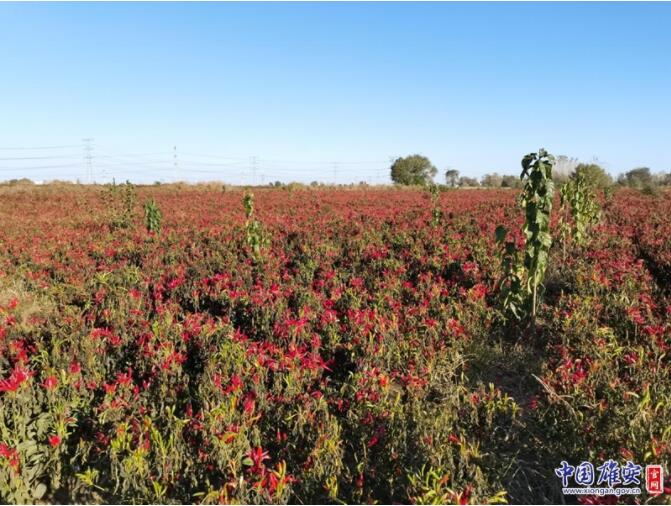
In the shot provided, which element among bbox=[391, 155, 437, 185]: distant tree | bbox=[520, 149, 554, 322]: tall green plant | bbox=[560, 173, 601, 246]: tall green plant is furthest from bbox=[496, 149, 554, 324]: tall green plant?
bbox=[391, 155, 437, 185]: distant tree

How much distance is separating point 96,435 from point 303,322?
2059mm

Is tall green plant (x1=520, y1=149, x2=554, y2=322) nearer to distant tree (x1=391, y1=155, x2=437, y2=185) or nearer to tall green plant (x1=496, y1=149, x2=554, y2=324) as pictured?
tall green plant (x1=496, y1=149, x2=554, y2=324)

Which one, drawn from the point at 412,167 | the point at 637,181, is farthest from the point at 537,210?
the point at 412,167

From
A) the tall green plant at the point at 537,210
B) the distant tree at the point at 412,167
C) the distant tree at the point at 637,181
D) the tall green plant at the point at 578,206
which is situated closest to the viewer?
the tall green plant at the point at 537,210

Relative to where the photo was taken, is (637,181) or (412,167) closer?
(637,181)

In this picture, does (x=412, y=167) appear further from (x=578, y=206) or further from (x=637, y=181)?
(x=578, y=206)

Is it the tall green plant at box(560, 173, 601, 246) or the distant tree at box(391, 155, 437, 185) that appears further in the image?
the distant tree at box(391, 155, 437, 185)

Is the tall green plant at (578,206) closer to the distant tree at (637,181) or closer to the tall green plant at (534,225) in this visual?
the tall green plant at (534,225)

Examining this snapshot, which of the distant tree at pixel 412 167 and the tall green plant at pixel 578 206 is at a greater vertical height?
the distant tree at pixel 412 167

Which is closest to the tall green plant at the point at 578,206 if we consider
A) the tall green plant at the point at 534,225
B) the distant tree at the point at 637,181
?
the tall green plant at the point at 534,225

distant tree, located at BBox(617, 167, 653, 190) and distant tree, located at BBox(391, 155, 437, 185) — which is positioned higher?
distant tree, located at BBox(391, 155, 437, 185)

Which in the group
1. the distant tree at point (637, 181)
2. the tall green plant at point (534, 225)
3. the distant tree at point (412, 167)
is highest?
the distant tree at point (412, 167)

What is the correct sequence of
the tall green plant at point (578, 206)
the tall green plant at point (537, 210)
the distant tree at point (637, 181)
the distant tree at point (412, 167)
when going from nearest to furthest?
the tall green plant at point (537, 210) → the tall green plant at point (578, 206) → the distant tree at point (637, 181) → the distant tree at point (412, 167)

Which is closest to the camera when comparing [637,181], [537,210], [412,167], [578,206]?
[537,210]
